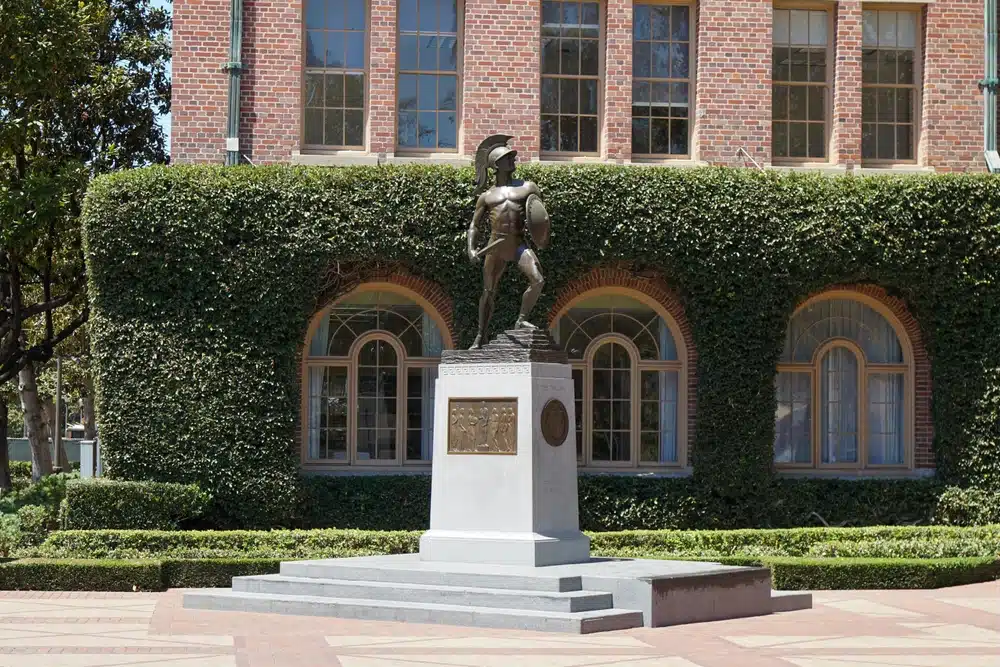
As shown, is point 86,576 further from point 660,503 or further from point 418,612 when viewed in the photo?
point 660,503

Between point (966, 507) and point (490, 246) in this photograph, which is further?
point (966, 507)

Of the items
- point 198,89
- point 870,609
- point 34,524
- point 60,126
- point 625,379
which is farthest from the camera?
point 60,126

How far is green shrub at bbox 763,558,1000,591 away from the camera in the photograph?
18.5 metres

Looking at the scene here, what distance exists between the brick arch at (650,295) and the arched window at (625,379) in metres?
0.16

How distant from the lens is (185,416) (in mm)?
22969

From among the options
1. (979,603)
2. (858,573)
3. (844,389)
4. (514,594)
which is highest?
(844,389)

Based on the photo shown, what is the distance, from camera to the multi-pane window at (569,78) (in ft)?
81.4

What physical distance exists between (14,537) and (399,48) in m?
9.53

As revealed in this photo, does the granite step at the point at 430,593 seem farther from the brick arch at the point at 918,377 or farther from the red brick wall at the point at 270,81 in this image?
the brick arch at the point at 918,377

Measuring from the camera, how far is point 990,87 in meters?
25.3

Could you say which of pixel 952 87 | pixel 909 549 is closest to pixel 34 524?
pixel 909 549

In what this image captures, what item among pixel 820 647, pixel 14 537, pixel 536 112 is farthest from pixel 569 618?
pixel 536 112

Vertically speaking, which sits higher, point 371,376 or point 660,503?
point 371,376

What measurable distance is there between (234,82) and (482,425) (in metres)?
9.92
